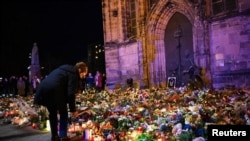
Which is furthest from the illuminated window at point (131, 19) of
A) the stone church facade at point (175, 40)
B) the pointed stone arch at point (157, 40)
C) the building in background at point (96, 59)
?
the building in background at point (96, 59)

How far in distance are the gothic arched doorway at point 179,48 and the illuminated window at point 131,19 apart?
2209 mm

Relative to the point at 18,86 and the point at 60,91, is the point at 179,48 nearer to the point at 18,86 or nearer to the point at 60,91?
the point at 18,86

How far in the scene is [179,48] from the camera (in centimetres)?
2155

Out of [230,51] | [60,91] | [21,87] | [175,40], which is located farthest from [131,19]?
[60,91]

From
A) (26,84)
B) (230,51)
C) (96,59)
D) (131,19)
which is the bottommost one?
(26,84)

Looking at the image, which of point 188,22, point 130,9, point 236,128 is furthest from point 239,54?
point 236,128

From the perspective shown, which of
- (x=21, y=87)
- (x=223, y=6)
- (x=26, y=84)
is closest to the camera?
(x=223, y=6)

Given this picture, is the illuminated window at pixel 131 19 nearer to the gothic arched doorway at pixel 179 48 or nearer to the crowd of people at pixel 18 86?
Result: the gothic arched doorway at pixel 179 48

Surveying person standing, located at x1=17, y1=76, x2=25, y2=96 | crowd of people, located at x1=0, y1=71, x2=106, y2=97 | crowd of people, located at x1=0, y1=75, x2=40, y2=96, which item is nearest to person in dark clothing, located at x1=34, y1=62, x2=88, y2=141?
crowd of people, located at x1=0, y1=71, x2=106, y2=97

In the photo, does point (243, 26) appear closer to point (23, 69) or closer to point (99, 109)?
point (99, 109)

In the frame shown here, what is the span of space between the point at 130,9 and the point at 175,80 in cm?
547

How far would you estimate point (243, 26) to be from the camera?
55.4 ft

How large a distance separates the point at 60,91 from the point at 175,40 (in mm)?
15575

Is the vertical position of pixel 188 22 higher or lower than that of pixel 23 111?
higher
